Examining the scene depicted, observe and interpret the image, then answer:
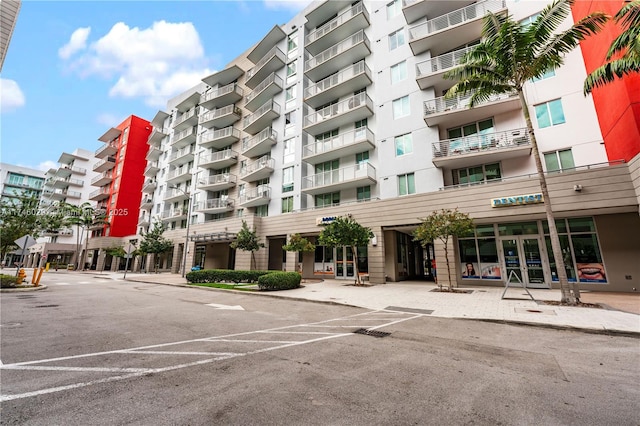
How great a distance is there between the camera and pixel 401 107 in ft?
69.8

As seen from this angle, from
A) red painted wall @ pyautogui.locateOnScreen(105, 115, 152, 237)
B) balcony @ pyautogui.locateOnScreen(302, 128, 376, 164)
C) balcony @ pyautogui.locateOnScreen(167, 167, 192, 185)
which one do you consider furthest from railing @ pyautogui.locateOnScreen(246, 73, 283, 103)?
red painted wall @ pyautogui.locateOnScreen(105, 115, 152, 237)

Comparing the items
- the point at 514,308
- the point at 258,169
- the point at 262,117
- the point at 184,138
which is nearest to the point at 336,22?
the point at 262,117

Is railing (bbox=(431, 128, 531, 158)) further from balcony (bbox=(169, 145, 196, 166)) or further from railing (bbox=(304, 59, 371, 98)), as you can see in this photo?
balcony (bbox=(169, 145, 196, 166))

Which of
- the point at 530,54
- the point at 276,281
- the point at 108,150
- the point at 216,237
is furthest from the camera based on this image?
the point at 108,150

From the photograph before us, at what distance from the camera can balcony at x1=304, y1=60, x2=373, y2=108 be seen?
910 inches

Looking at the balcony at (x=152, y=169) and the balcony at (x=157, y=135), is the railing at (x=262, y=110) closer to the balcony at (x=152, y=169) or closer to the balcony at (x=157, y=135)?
the balcony at (x=157, y=135)

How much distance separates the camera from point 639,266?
13266mm

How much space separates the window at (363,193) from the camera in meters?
21.9

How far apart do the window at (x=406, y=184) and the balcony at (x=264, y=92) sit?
18315 millimetres

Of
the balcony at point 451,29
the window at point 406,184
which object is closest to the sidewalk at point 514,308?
the window at point 406,184

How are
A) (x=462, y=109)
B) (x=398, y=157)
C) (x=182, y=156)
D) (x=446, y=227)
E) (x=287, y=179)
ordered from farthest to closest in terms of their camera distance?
1. (x=182, y=156)
2. (x=287, y=179)
3. (x=398, y=157)
4. (x=462, y=109)
5. (x=446, y=227)

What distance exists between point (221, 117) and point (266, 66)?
28.4ft

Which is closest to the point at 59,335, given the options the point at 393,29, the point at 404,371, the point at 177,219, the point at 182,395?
the point at 182,395

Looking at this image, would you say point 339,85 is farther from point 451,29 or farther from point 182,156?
point 182,156
